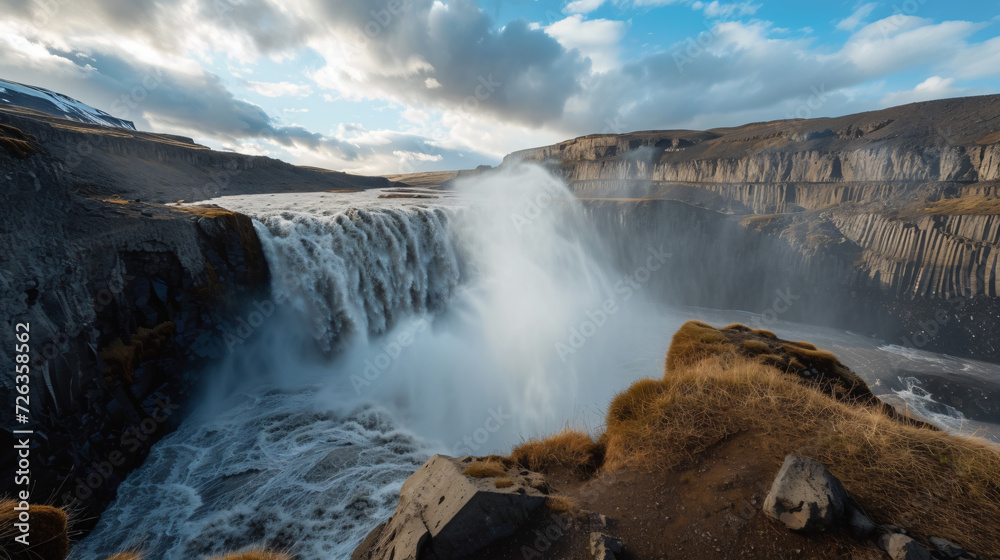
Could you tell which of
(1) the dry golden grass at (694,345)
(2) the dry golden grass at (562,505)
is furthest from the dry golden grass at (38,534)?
(1) the dry golden grass at (694,345)

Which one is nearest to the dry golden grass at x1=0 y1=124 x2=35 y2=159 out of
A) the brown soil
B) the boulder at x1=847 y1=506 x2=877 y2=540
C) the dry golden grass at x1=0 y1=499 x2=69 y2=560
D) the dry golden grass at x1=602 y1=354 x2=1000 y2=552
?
the dry golden grass at x1=0 y1=499 x2=69 y2=560

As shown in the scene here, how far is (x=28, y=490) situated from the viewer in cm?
738

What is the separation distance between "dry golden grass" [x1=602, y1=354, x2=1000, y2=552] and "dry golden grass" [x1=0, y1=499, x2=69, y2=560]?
20.7 ft

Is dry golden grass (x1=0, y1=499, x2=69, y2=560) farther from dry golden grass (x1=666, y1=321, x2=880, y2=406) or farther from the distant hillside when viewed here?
the distant hillside

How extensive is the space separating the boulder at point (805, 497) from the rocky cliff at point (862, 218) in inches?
1658

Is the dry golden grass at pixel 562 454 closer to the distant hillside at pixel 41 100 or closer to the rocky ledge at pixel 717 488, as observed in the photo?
the rocky ledge at pixel 717 488

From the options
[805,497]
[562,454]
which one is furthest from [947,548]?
[562,454]

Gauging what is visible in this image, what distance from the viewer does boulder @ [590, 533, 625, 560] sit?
3.92m

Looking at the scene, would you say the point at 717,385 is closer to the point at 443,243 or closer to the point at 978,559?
the point at 978,559

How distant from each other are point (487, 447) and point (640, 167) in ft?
235

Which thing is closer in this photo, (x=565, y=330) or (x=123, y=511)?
(x=123, y=511)

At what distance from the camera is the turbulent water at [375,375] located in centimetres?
912

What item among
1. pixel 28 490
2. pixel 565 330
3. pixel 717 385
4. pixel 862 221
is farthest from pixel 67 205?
pixel 862 221

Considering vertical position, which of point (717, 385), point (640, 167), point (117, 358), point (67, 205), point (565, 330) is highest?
point (640, 167)
